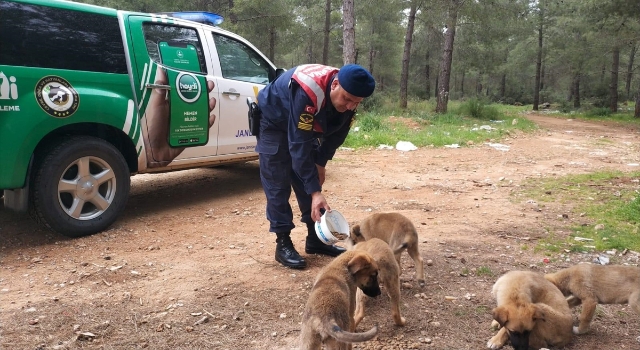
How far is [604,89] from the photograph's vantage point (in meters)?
32.5

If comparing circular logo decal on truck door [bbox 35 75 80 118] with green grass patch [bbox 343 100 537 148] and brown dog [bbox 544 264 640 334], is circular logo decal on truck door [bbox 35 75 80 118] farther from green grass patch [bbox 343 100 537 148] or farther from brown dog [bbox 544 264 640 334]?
green grass patch [bbox 343 100 537 148]

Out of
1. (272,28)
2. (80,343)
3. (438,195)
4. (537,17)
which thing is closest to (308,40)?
(272,28)

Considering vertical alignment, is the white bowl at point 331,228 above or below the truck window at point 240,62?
below

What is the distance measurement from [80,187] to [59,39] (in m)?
1.38

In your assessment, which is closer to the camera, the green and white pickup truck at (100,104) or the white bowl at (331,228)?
the white bowl at (331,228)

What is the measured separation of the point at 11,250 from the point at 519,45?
34512mm

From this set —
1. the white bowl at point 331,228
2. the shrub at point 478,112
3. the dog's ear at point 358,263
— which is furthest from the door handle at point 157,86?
the shrub at point 478,112

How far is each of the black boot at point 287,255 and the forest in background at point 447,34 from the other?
1045cm

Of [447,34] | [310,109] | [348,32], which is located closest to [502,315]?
[310,109]

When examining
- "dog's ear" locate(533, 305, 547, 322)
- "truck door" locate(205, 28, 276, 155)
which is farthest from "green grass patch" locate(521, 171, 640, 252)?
"truck door" locate(205, 28, 276, 155)

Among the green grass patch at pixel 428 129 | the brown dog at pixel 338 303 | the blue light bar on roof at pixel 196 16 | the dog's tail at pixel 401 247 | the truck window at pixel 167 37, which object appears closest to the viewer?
the brown dog at pixel 338 303

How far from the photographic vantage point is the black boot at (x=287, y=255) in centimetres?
389

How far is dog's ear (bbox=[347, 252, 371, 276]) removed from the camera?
2807 mm

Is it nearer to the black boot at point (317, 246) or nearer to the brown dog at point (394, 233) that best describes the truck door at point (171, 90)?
the black boot at point (317, 246)
